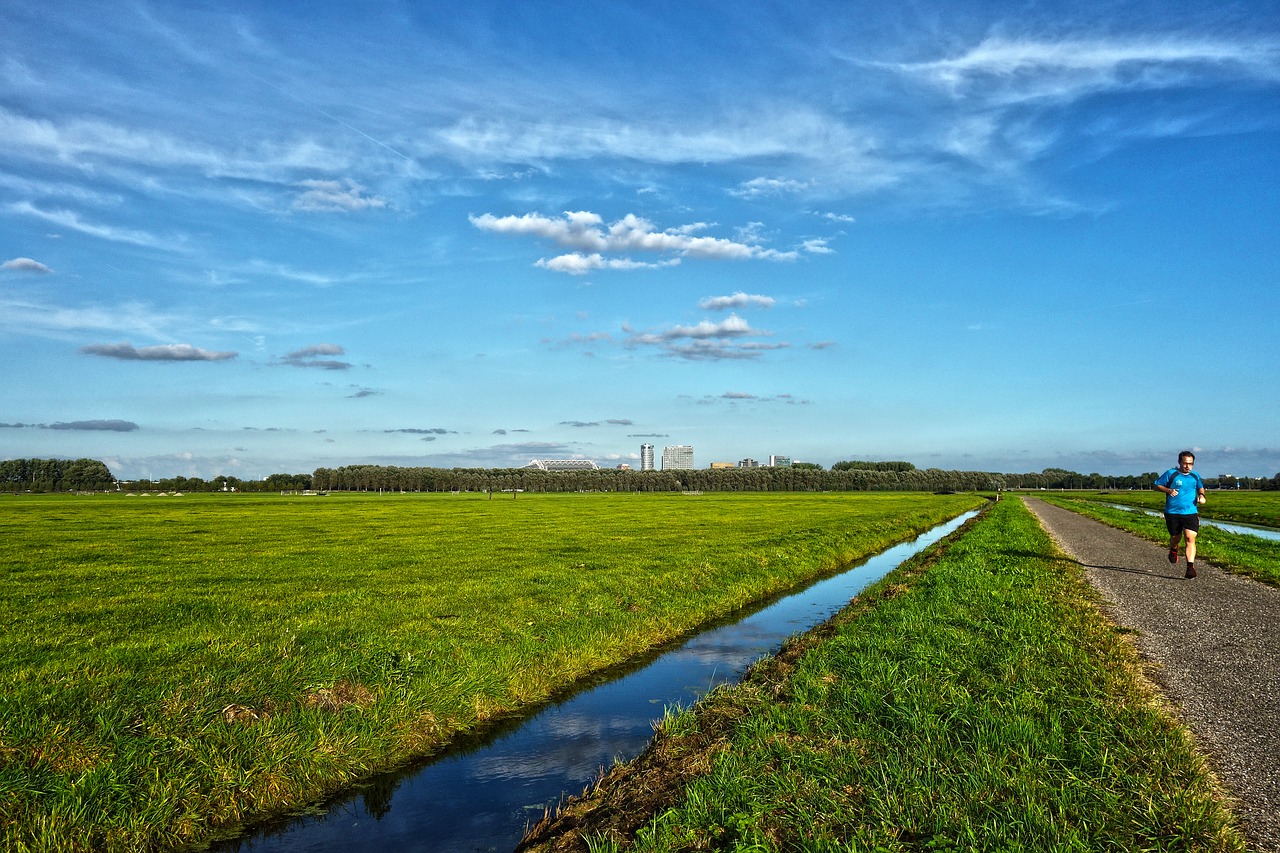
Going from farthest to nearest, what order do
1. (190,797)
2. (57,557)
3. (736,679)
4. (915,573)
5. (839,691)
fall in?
(57,557) < (915,573) < (736,679) < (839,691) < (190,797)

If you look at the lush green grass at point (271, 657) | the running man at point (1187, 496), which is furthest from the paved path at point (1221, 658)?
the lush green grass at point (271, 657)

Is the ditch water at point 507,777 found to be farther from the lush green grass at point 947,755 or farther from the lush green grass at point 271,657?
the lush green grass at point 947,755

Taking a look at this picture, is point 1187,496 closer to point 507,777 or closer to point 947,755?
point 947,755

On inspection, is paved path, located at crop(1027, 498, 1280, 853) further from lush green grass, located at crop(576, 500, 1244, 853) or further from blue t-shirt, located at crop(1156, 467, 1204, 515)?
blue t-shirt, located at crop(1156, 467, 1204, 515)

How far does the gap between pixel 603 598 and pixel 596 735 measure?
25.3 ft

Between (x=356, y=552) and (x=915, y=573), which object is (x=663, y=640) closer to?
(x=915, y=573)

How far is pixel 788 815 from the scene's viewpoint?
6.21 m

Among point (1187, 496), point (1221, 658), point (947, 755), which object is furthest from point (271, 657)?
point (1187, 496)

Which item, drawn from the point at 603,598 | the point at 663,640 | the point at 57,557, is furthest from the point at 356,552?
the point at 663,640

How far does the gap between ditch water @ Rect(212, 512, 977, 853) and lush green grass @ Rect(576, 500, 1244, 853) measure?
139 cm

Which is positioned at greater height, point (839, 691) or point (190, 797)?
point (839, 691)

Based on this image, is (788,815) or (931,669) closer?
(788,815)

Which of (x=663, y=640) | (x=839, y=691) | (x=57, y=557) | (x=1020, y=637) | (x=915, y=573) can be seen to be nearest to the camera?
(x=839, y=691)

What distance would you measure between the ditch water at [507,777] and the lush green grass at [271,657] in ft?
1.86
